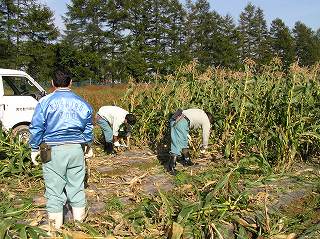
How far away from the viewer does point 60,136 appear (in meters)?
4.76

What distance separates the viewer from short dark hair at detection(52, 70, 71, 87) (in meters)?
4.81

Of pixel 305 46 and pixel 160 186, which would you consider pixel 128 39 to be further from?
pixel 160 186

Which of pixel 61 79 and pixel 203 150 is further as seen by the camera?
pixel 203 150

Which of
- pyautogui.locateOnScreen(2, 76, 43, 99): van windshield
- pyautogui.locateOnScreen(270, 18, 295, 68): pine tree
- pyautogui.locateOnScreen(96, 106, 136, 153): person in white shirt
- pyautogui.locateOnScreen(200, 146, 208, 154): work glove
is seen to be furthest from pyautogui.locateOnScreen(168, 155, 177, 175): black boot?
pyautogui.locateOnScreen(270, 18, 295, 68): pine tree

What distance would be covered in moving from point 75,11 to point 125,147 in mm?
39635

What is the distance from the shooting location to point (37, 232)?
14.5 feet

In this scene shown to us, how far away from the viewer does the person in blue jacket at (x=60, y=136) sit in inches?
186

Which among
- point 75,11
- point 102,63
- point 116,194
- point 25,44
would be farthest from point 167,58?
point 116,194

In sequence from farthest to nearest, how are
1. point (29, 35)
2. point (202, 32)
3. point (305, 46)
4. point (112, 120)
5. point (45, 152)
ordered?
point (305, 46), point (202, 32), point (29, 35), point (112, 120), point (45, 152)

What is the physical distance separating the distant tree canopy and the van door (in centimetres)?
2259

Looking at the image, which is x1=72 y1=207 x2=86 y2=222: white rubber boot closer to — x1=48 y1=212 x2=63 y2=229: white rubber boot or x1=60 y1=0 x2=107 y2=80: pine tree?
x1=48 y1=212 x2=63 y2=229: white rubber boot

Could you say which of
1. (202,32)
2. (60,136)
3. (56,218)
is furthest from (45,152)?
(202,32)

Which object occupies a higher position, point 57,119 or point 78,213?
point 57,119

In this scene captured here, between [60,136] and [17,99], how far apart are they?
17.9 ft
